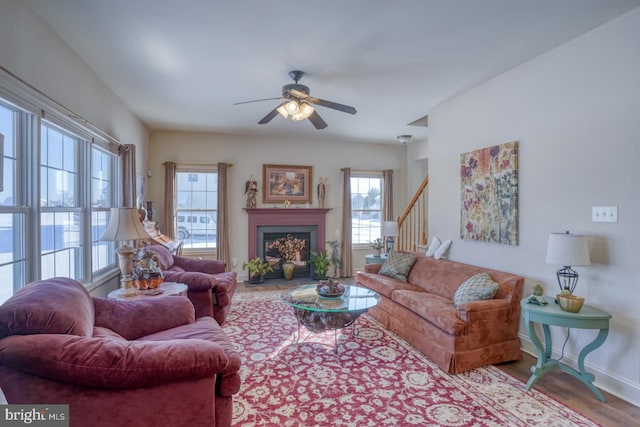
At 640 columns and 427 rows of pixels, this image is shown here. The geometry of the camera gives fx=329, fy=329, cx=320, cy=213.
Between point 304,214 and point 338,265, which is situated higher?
point 304,214

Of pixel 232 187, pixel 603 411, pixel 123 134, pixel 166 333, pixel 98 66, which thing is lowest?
pixel 603 411

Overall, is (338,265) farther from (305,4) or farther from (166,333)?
(305,4)

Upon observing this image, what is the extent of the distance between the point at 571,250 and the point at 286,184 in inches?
183

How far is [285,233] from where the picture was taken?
627cm

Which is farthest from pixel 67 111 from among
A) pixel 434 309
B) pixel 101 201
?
pixel 434 309

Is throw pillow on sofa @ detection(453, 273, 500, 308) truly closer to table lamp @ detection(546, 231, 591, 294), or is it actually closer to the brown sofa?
the brown sofa

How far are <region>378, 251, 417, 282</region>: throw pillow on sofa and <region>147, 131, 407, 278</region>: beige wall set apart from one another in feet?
7.10

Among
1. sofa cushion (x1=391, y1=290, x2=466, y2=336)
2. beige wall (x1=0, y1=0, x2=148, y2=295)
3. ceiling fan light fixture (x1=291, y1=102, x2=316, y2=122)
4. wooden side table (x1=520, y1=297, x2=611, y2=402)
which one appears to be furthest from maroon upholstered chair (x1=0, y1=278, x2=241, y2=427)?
ceiling fan light fixture (x1=291, y1=102, x2=316, y2=122)

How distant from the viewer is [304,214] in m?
6.22

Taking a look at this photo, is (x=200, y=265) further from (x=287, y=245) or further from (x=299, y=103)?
(x=299, y=103)

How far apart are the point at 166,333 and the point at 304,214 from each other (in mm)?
4170

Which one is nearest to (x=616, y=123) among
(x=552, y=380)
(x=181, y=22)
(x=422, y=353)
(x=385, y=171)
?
(x=552, y=380)

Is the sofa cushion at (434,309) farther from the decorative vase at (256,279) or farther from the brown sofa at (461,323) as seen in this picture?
the decorative vase at (256,279)

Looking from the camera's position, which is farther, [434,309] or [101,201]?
[101,201]
